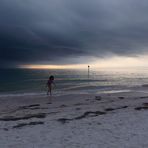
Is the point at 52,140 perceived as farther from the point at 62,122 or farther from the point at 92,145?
the point at 62,122

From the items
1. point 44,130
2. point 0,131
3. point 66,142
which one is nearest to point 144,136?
point 66,142

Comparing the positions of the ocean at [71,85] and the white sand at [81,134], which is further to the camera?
the ocean at [71,85]

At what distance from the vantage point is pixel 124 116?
1112 cm

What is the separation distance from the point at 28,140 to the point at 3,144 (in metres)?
0.83

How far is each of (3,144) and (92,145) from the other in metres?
2.88

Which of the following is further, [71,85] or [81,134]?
[71,85]

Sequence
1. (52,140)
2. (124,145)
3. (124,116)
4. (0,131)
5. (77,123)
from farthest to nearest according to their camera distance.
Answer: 1. (124,116)
2. (77,123)
3. (0,131)
4. (52,140)
5. (124,145)

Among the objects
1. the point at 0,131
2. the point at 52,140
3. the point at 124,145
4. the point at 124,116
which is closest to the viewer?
the point at 124,145

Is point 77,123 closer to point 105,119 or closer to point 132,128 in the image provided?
point 105,119

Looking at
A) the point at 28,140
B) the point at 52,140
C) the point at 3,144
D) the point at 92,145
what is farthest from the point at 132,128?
the point at 3,144

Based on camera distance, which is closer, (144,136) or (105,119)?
(144,136)

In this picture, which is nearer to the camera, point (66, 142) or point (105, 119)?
point (66, 142)

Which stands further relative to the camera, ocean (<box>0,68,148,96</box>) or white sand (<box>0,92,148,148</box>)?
ocean (<box>0,68,148,96</box>)

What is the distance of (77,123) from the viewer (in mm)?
9977
